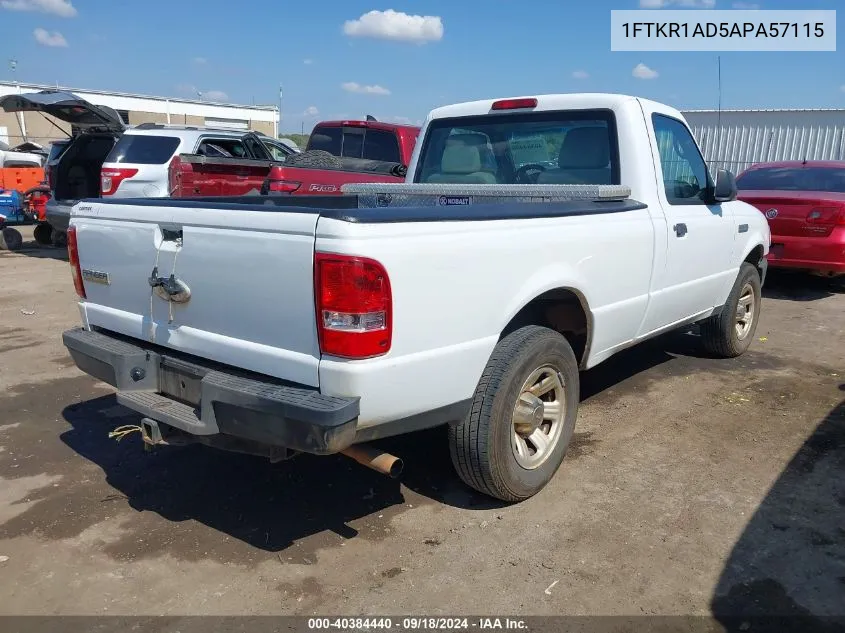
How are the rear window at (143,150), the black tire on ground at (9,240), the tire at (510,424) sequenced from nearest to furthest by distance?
the tire at (510,424) < the rear window at (143,150) < the black tire on ground at (9,240)

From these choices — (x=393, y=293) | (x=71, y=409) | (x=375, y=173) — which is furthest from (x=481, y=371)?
(x=375, y=173)

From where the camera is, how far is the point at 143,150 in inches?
423

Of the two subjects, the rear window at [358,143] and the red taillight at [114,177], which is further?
the red taillight at [114,177]

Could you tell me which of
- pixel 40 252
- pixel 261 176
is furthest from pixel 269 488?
pixel 40 252

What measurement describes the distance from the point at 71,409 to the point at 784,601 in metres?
4.55

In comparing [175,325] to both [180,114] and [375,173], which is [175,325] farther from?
[180,114]

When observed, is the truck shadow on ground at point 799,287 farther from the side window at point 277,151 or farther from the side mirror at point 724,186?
the side window at point 277,151

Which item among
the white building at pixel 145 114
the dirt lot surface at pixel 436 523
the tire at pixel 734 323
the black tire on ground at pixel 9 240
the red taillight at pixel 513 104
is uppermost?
the white building at pixel 145 114

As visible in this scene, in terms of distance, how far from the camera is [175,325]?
3.25 metres

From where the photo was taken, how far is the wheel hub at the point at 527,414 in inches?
138

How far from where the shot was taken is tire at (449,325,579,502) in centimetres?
323

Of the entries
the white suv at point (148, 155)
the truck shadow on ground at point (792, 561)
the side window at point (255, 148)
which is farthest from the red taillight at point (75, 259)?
the side window at point (255, 148)

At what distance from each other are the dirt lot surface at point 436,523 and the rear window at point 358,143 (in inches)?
239

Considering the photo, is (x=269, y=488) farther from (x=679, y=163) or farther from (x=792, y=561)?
(x=679, y=163)
